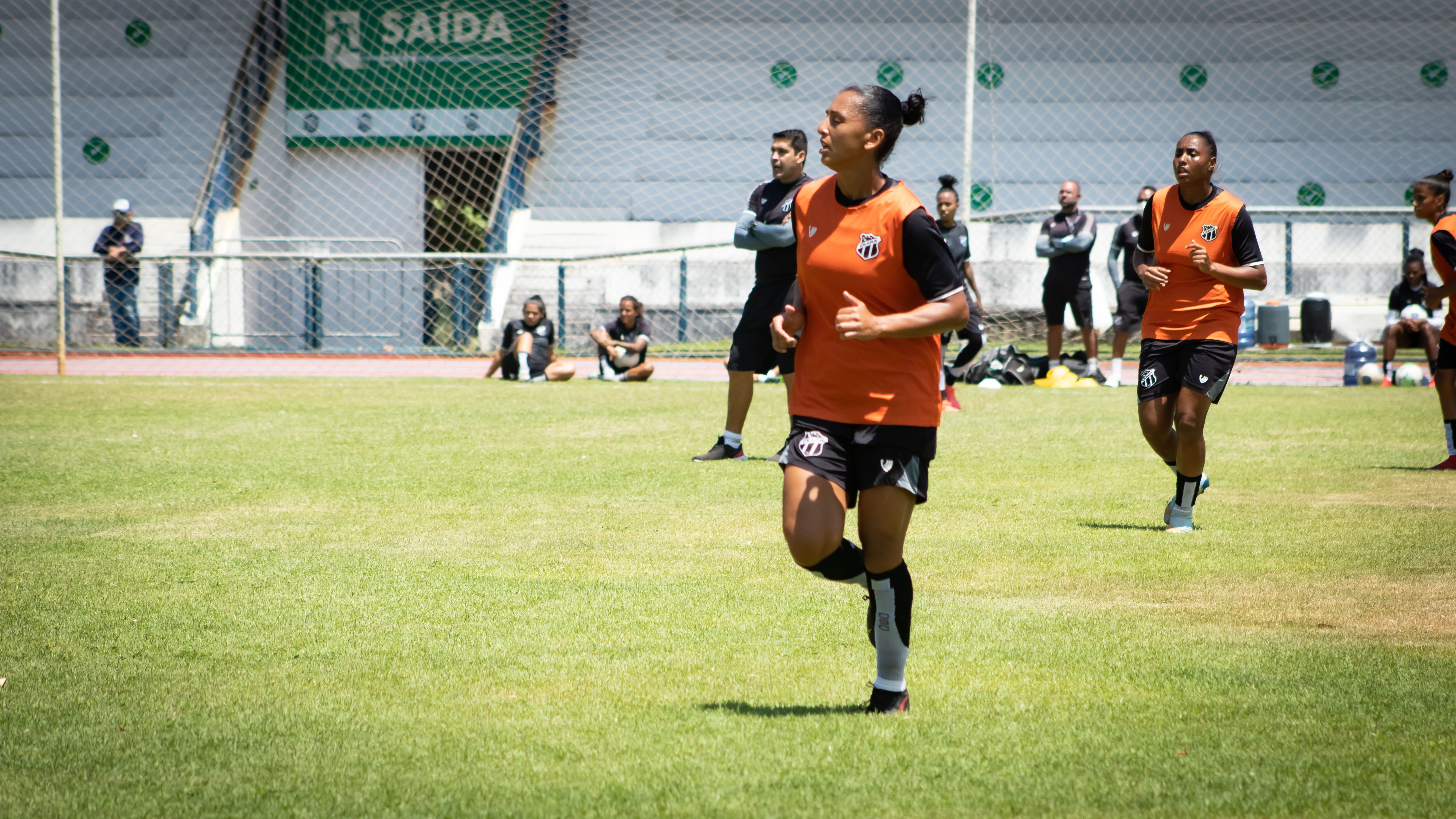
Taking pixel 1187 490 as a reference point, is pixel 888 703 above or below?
below

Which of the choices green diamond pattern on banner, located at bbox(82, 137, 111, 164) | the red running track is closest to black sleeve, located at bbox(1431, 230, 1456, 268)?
the red running track

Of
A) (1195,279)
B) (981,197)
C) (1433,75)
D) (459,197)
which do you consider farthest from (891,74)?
(1195,279)

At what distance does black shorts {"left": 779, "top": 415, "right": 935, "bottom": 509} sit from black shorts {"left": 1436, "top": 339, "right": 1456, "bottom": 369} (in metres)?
6.99

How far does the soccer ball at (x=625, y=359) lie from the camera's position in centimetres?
1777

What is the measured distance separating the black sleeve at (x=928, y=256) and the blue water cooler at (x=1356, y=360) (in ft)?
48.6

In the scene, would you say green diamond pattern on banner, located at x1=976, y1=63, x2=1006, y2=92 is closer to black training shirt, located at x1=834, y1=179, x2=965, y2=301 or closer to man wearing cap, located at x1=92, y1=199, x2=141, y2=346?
man wearing cap, located at x1=92, y1=199, x2=141, y2=346

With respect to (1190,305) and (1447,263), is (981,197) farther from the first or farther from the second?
(1190,305)

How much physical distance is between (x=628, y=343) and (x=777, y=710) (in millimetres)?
14056

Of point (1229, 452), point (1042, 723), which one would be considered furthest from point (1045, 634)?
point (1229, 452)

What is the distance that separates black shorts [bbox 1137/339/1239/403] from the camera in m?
7.07

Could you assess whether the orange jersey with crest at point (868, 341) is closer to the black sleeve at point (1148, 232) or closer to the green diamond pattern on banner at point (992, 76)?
the black sleeve at point (1148, 232)

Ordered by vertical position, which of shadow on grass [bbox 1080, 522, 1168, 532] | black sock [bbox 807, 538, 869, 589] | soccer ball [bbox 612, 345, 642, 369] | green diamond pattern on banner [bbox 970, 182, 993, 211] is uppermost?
green diamond pattern on banner [bbox 970, 182, 993, 211]

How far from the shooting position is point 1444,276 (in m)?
9.05

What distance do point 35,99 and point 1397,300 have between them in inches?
1029
